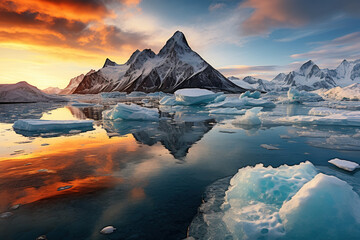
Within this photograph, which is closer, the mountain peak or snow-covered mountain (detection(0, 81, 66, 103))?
snow-covered mountain (detection(0, 81, 66, 103))

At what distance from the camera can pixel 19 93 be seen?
3794cm

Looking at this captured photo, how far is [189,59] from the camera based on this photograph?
18838 cm

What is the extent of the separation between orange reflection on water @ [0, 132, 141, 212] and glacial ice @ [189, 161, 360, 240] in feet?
6.25

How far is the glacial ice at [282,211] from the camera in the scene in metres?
2.80

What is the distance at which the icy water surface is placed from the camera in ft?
11.5

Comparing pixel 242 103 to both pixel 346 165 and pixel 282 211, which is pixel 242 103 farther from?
pixel 282 211

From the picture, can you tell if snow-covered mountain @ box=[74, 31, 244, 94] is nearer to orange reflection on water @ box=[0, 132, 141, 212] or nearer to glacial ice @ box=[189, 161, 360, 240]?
orange reflection on water @ box=[0, 132, 141, 212]

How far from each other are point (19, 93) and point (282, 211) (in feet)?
155

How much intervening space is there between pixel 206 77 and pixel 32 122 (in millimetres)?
163226

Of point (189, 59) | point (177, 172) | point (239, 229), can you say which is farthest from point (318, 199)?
point (189, 59)

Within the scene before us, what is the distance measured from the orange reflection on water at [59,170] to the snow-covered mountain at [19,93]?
37.2 m

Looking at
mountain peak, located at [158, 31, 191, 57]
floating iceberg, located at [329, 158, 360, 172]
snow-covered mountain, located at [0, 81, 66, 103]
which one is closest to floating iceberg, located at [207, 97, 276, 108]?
floating iceberg, located at [329, 158, 360, 172]

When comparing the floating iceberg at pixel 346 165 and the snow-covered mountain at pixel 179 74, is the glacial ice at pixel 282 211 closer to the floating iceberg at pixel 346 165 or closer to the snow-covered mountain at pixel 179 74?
Result: the floating iceberg at pixel 346 165

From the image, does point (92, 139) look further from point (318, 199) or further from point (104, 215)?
point (318, 199)
